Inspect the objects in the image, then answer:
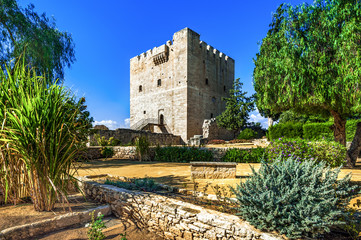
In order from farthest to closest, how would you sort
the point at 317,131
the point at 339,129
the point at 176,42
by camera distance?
the point at 176,42
the point at 317,131
the point at 339,129

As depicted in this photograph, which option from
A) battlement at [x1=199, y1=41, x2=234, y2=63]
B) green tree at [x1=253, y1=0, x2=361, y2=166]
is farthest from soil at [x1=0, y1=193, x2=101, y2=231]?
battlement at [x1=199, y1=41, x2=234, y2=63]

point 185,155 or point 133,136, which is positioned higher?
point 133,136

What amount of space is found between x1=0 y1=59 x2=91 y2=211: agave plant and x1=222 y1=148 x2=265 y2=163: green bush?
7.62 metres

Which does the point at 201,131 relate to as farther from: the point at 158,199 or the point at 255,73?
the point at 158,199

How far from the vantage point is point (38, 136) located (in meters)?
2.59

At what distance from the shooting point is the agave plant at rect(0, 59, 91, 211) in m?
2.65

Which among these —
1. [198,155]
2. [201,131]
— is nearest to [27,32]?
[198,155]

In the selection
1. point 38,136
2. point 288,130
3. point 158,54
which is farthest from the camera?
point 158,54

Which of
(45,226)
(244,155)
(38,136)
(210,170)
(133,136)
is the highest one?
(133,136)

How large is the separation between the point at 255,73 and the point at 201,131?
54.4ft

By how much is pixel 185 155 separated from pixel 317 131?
11.3 metres

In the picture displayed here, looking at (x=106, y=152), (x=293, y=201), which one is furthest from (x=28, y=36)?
(x=293, y=201)

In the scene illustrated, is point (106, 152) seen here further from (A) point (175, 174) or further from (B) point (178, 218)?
(B) point (178, 218)

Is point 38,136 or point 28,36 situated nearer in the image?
point 38,136
